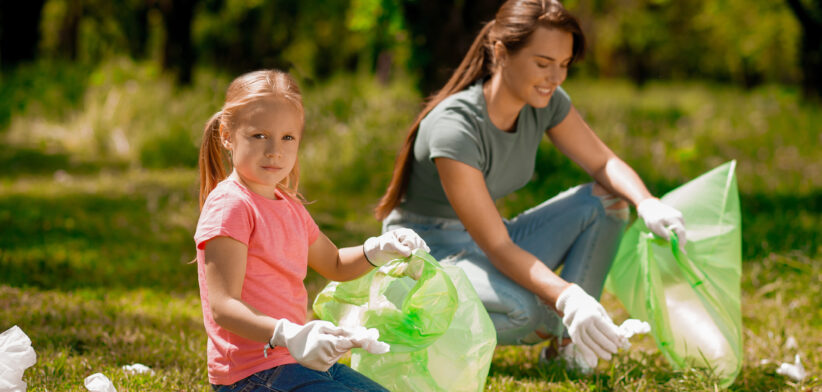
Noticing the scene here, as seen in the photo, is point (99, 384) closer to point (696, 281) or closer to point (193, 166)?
point (696, 281)

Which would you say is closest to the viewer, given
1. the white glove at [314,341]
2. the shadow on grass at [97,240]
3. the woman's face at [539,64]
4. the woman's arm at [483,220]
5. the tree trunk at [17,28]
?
the white glove at [314,341]

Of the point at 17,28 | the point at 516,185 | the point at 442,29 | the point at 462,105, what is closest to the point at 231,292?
the point at 462,105

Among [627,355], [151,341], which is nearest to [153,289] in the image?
[151,341]

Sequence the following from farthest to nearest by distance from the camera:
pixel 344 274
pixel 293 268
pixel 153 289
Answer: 1. pixel 153 289
2. pixel 344 274
3. pixel 293 268

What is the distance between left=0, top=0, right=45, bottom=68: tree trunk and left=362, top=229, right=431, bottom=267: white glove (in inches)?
456

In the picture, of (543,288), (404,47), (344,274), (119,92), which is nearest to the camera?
(344,274)

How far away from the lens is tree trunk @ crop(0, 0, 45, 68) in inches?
468

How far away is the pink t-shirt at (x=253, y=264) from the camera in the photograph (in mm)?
1880

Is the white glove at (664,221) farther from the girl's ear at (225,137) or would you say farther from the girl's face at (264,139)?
the girl's ear at (225,137)

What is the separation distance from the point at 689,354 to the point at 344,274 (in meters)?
1.25

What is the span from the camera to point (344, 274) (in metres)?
2.22

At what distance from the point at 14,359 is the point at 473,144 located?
5.11 ft

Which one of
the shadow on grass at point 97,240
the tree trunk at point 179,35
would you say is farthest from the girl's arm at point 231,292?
the tree trunk at point 179,35

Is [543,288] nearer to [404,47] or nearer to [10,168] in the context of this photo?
[404,47]
